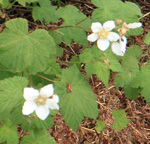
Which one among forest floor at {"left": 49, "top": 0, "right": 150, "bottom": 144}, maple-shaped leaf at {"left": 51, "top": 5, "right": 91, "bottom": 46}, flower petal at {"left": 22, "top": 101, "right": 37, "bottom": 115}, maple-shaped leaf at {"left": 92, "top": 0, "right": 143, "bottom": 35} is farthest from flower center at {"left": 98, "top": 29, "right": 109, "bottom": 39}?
forest floor at {"left": 49, "top": 0, "right": 150, "bottom": 144}

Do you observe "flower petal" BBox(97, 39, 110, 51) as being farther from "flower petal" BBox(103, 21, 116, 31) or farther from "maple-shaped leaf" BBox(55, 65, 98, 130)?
"maple-shaped leaf" BBox(55, 65, 98, 130)

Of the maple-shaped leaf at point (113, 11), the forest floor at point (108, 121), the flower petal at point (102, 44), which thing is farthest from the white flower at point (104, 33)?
the forest floor at point (108, 121)

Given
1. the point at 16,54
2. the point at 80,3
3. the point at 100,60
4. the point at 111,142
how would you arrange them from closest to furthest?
the point at 16,54 < the point at 100,60 < the point at 111,142 < the point at 80,3

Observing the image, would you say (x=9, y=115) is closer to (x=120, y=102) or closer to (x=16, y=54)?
(x=16, y=54)

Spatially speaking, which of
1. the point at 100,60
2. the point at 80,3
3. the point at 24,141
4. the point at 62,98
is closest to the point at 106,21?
the point at 100,60

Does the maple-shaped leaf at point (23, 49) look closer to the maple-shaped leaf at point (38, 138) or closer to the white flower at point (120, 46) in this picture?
the white flower at point (120, 46)
